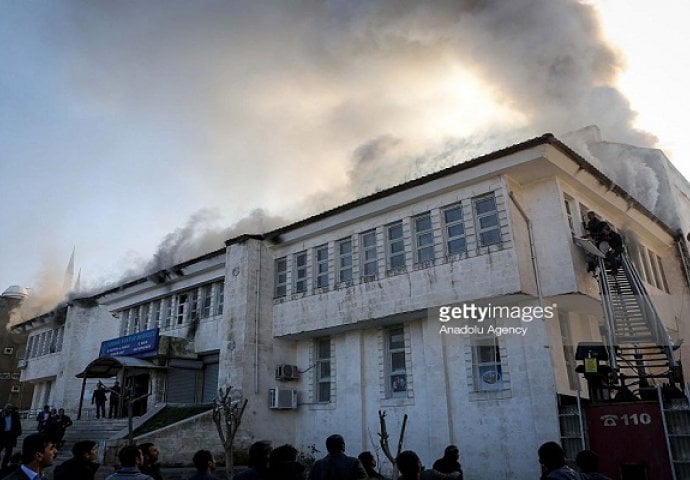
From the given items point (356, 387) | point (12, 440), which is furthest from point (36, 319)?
point (356, 387)

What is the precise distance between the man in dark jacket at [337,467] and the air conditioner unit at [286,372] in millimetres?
12788

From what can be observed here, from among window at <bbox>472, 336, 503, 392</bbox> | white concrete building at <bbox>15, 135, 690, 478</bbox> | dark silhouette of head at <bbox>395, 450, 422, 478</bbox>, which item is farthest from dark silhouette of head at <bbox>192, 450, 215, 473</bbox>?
window at <bbox>472, 336, 503, 392</bbox>

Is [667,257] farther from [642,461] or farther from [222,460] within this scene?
[222,460]

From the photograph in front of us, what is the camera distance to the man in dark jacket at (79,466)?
550 centimetres

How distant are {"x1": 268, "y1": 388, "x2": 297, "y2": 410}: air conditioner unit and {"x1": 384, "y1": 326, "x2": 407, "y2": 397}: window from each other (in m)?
3.73

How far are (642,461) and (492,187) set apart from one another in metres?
7.48

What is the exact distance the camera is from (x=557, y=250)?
14.1m

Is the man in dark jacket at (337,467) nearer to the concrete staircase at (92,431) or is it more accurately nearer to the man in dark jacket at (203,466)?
the man in dark jacket at (203,466)

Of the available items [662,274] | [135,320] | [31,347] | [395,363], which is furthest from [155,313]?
[662,274]

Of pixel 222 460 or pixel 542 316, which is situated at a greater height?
pixel 542 316

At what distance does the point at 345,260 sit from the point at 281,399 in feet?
17.1

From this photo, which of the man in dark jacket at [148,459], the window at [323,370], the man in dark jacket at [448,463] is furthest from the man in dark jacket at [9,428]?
the man in dark jacket at [448,463]

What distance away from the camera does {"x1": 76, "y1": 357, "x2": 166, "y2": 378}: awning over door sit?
2036cm

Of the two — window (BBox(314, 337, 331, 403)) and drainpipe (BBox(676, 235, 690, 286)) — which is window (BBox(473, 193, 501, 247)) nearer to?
window (BBox(314, 337, 331, 403))
